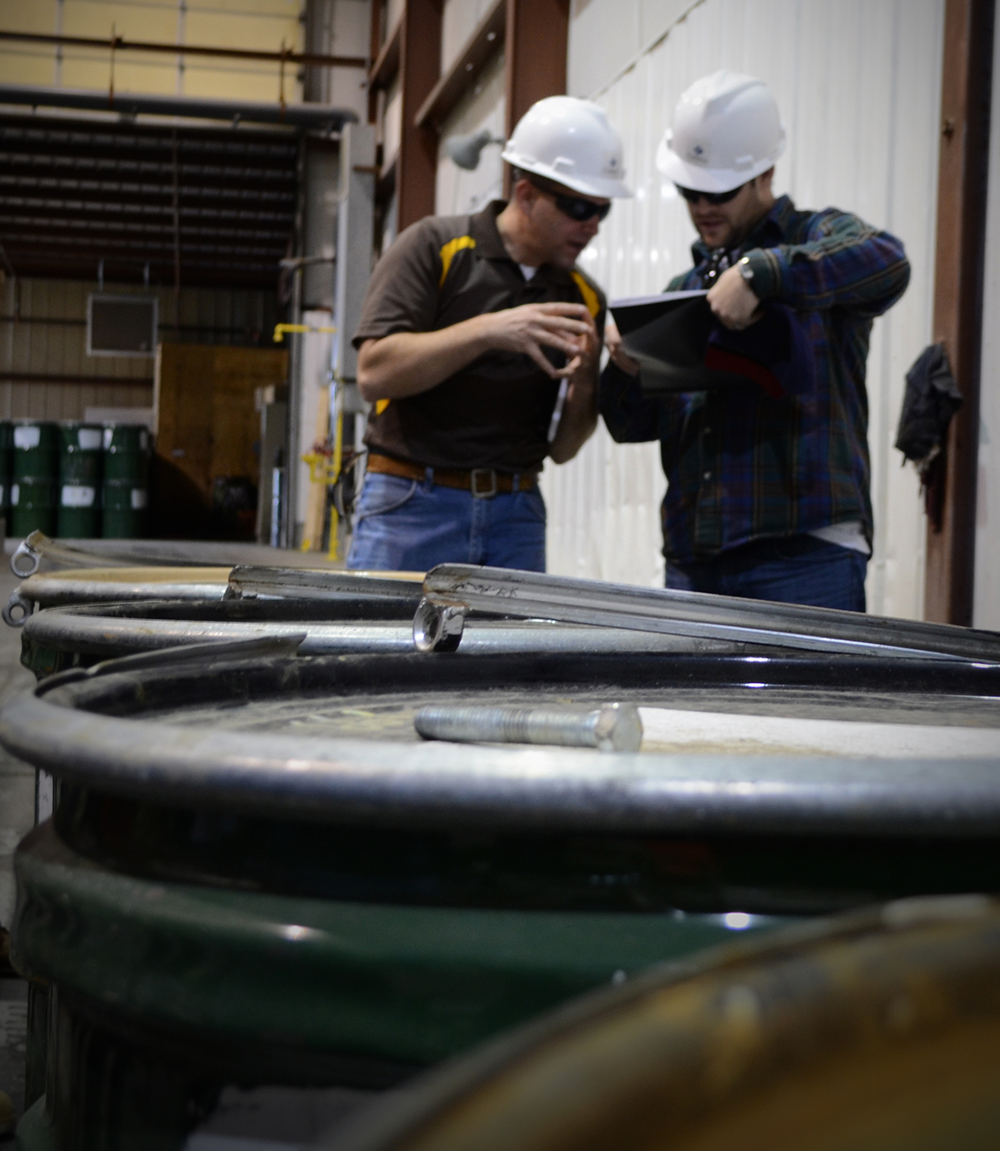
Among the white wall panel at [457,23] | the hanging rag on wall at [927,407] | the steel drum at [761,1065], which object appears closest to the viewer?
the steel drum at [761,1065]

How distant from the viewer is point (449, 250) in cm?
257

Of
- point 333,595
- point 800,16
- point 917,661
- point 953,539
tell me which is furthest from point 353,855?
point 800,16

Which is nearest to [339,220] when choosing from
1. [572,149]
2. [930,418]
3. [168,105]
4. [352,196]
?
[352,196]

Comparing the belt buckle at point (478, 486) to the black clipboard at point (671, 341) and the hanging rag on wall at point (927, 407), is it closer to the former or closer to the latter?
the black clipboard at point (671, 341)

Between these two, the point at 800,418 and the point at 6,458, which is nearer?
the point at 800,418

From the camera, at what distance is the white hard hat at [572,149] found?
8.77ft

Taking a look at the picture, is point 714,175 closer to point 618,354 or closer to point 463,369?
point 618,354

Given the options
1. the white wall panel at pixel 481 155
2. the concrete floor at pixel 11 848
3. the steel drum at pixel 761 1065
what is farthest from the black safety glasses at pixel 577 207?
the white wall panel at pixel 481 155

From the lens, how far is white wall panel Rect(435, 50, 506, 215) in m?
7.16

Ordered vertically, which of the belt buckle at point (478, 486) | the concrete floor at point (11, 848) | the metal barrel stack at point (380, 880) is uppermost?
the belt buckle at point (478, 486)

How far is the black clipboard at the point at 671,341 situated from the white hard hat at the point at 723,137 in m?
0.31

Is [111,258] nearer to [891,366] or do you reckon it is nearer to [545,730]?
[891,366]

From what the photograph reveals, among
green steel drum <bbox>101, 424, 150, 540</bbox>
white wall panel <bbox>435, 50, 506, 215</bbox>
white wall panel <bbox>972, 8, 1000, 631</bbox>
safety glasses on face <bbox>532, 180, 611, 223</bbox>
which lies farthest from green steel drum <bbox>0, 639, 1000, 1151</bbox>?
green steel drum <bbox>101, 424, 150, 540</bbox>

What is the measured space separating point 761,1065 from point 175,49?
12802 mm
